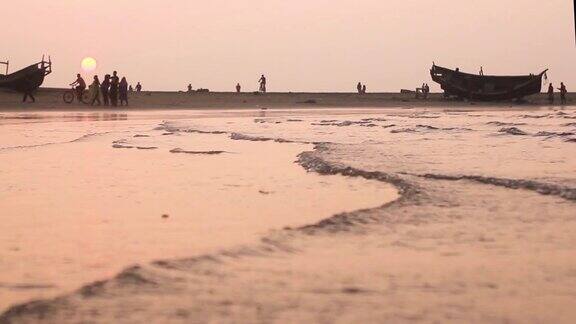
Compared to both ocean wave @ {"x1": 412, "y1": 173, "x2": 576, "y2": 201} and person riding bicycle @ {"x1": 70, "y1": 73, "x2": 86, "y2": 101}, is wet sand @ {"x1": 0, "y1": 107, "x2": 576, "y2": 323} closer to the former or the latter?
ocean wave @ {"x1": 412, "y1": 173, "x2": 576, "y2": 201}

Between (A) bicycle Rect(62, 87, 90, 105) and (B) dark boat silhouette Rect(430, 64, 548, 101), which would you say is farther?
(B) dark boat silhouette Rect(430, 64, 548, 101)

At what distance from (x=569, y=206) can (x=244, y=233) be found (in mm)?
1265

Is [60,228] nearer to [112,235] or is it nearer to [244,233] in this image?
[112,235]

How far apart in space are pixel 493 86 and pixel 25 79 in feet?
81.7

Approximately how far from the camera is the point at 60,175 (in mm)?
3973

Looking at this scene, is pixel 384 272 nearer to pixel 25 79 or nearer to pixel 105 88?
pixel 105 88

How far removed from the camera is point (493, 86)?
128ft

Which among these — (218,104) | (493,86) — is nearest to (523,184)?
(218,104)

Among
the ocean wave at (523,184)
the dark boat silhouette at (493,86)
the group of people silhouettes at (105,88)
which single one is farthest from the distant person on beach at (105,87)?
the ocean wave at (523,184)

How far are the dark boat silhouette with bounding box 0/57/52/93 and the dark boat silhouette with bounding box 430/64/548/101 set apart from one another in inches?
893

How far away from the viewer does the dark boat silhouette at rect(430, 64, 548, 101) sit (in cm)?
3856

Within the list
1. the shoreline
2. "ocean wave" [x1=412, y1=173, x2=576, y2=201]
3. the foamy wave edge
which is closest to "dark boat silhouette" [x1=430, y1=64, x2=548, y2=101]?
the shoreline

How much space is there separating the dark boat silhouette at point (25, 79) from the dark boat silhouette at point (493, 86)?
74.4 feet

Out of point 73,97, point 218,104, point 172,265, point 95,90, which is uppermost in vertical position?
point 95,90
